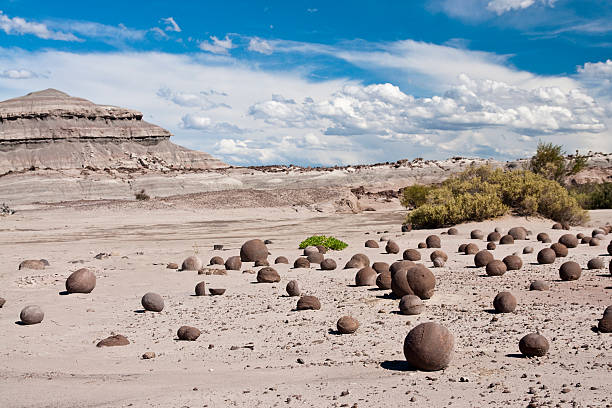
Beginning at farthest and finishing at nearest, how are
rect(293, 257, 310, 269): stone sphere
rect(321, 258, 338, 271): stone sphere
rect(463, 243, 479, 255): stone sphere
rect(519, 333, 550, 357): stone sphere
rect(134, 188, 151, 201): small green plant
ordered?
rect(134, 188, 151, 201): small green plant < rect(463, 243, 479, 255): stone sphere < rect(293, 257, 310, 269): stone sphere < rect(321, 258, 338, 271): stone sphere < rect(519, 333, 550, 357): stone sphere

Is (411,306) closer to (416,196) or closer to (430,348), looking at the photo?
(430,348)

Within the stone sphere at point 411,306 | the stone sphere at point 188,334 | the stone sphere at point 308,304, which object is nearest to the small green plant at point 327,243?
the stone sphere at point 308,304

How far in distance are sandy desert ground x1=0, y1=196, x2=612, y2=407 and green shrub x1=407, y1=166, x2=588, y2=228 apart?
22.5 feet

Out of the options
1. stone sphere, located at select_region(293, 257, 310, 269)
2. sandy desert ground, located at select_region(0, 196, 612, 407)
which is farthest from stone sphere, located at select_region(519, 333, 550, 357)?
stone sphere, located at select_region(293, 257, 310, 269)

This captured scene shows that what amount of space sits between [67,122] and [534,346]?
82766 millimetres

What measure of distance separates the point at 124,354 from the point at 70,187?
151 feet

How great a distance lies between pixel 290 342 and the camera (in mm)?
8031

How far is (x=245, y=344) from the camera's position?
8.06 metres

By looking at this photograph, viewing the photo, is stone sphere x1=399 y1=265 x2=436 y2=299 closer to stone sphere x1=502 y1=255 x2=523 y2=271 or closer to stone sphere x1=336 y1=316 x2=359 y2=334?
stone sphere x1=336 y1=316 x2=359 y2=334

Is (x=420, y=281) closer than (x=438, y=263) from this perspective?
Yes

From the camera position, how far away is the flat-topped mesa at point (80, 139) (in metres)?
75.9

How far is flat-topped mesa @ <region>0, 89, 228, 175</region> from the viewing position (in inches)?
2990

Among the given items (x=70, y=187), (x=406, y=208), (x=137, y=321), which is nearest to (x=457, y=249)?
(x=137, y=321)

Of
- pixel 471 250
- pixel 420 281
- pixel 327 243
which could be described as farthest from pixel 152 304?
pixel 471 250
